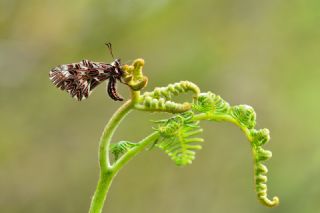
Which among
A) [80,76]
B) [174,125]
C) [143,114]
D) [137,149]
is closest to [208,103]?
[174,125]

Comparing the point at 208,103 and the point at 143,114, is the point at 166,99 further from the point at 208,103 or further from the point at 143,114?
the point at 143,114

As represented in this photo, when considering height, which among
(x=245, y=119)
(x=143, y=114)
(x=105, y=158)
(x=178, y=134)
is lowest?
(x=105, y=158)

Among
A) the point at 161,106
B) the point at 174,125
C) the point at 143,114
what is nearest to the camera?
the point at 161,106

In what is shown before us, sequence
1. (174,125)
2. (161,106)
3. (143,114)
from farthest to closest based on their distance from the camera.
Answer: (143,114) → (174,125) → (161,106)

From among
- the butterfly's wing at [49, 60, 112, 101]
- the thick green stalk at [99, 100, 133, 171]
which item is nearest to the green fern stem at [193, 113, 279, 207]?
the thick green stalk at [99, 100, 133, 171]

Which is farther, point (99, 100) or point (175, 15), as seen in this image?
point (175, 15)
